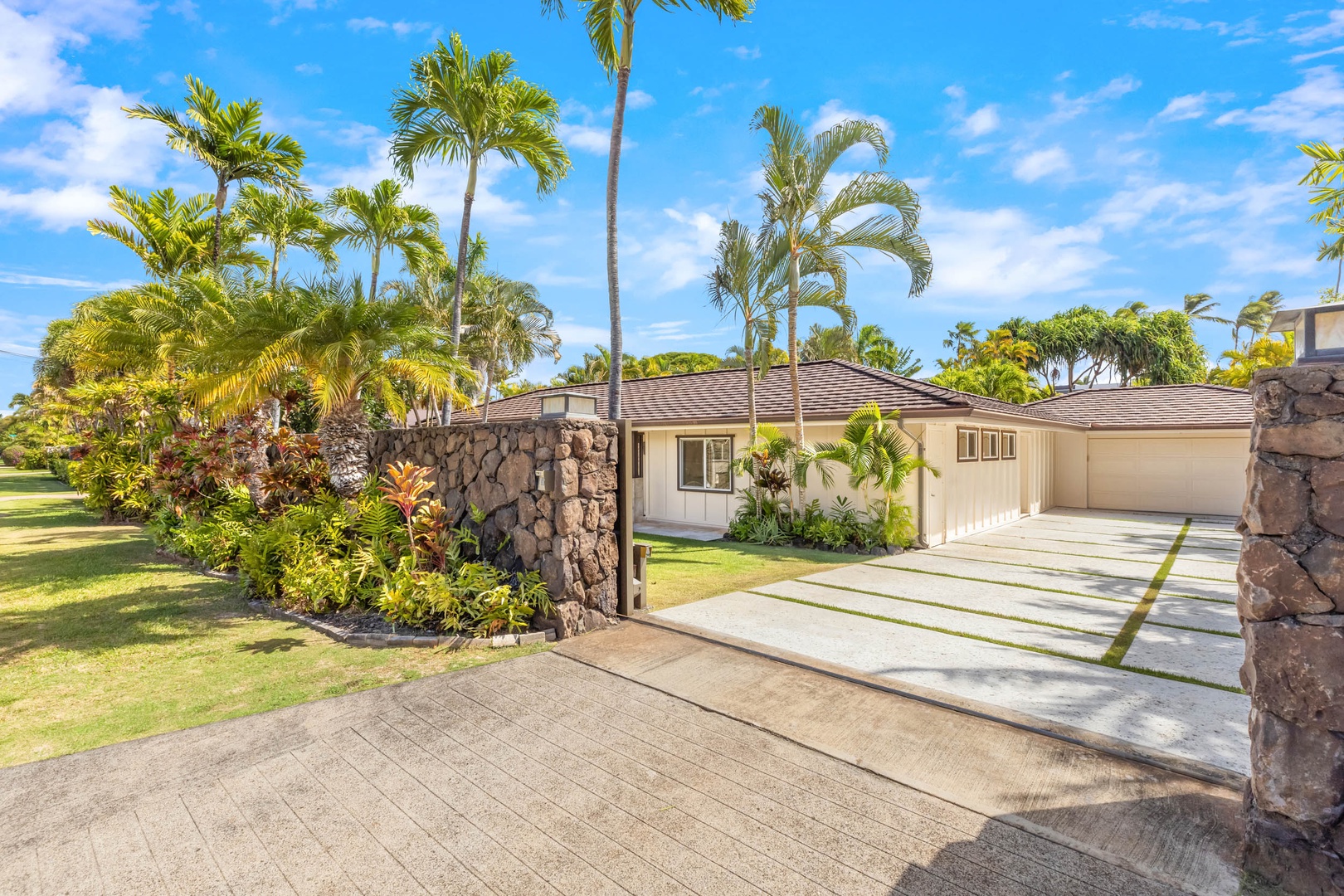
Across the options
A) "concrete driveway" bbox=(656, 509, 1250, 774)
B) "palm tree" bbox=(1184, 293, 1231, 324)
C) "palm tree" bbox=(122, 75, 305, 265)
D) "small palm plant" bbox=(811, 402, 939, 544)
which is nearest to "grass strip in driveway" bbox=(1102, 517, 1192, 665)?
"concrete driveway" bbox=(656, 509, 1250, 774)

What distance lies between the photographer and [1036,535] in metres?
12.0

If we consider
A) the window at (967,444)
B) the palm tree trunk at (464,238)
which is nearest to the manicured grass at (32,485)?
the palm tree trunk at (464,238)

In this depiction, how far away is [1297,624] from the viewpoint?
7.32 ft

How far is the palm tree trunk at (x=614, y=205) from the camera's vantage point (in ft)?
29.3

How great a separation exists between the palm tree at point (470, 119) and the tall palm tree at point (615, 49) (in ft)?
5.43

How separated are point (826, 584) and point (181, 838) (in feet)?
22.2

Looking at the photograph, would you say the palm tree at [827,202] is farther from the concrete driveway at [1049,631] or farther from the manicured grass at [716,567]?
the concrete driveway at [1049,631]

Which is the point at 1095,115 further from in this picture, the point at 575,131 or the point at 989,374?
the point at 989,374

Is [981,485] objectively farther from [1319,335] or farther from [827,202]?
→ [1319,335]

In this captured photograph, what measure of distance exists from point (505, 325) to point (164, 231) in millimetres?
9337

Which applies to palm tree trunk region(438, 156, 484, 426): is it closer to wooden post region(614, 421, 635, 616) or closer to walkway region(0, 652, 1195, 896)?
wooden post region(614, 421, 635, 616)

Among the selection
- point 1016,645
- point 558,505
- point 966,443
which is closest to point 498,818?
point 558,505

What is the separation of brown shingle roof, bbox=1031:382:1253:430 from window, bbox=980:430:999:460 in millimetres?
3850

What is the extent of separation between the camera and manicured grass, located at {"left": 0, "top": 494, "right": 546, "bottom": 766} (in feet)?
12.9
